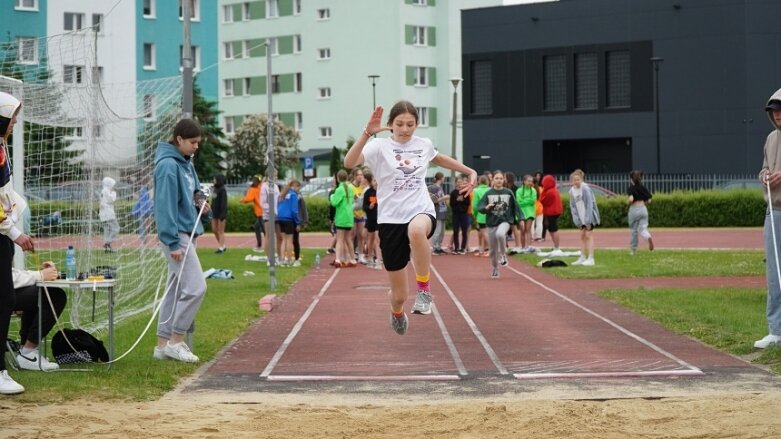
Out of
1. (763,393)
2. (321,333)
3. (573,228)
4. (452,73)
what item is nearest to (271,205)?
(321,333)

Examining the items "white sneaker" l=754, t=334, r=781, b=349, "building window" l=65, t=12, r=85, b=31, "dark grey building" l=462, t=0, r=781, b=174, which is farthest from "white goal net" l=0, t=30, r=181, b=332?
"building window" l=65, t=12, r=85, b=31

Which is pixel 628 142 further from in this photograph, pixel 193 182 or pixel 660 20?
pixel 193 182

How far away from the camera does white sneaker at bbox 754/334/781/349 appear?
11.3 meters

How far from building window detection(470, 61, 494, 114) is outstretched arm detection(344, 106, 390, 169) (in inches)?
1943

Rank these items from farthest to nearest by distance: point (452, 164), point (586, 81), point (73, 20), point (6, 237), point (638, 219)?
point (73, 20) < point (586, 81) < point (638, 219) < point (452, 164) < point (6, 237)

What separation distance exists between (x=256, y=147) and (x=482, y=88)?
20.3m

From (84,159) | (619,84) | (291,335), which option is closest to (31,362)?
(291,335)

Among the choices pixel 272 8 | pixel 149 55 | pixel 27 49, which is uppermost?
pixel 272 8

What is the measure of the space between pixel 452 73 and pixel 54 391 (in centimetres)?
7300

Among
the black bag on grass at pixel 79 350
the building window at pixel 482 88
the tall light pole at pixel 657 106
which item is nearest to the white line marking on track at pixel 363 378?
the black bag on grass at pixel 79 350

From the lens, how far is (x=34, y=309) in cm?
1006

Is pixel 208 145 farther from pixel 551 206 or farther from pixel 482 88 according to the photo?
pixel 551 206

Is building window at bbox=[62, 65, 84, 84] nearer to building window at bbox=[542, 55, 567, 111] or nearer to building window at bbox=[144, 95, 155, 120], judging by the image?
building window at bbox=[144, 95, 155, 120]

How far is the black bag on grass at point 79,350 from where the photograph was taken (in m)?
10.4
